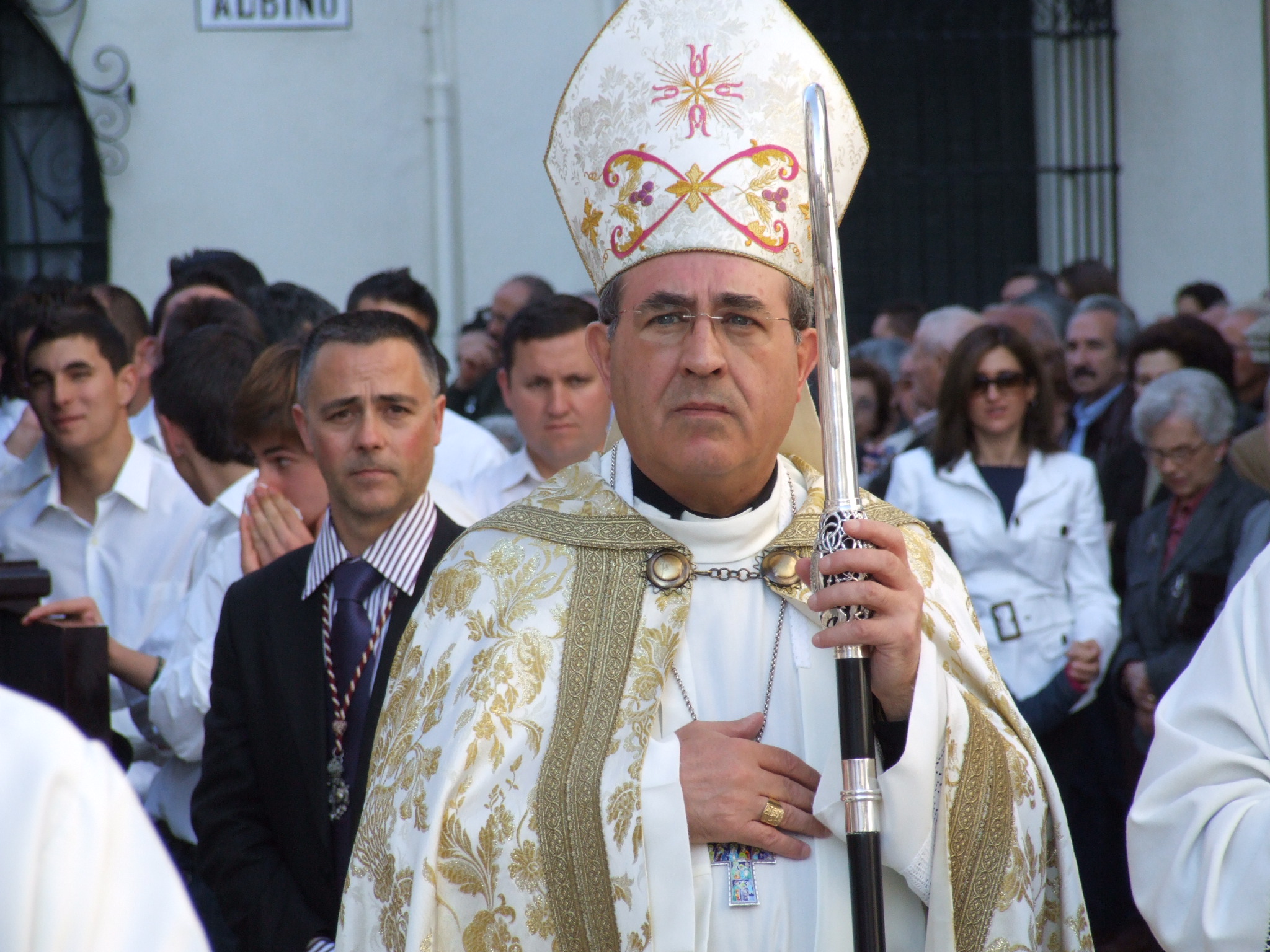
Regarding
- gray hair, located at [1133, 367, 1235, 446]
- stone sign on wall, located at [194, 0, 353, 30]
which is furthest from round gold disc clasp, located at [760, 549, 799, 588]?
stone sign on wall, located at [194, 0, 353, 30]

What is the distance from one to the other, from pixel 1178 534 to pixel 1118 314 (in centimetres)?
244

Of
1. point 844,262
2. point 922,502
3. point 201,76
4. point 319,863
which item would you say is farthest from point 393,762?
point 844,262

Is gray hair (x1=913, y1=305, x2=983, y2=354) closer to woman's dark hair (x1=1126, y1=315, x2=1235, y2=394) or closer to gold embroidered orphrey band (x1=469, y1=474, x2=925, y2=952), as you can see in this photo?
woman's dark hair (x1=1126, y1=315, x2=1235, y2=394)

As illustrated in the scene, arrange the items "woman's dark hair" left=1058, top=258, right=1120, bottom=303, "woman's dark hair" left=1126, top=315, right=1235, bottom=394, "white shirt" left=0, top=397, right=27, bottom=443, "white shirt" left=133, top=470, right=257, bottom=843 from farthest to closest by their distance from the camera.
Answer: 1. "woman's dark hair" left=1058, top=258, right=1120, bottom=303
2. "white shirt" left=0, top=397, right=27, bottom=443
3. "woman's dark hair" left=1126, top=315, right=1235, bottom=394
4. "white shirt" left=133, top=470, right=257, bottom=843

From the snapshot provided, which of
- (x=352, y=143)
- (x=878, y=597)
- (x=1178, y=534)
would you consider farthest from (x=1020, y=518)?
(x=352, y=143)

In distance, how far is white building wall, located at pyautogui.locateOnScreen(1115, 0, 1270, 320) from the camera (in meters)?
11.4

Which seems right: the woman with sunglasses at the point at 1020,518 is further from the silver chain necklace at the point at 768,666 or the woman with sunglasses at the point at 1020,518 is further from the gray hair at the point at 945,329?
the silver chain necklace at the point at 768,666

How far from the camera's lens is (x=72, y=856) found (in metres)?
1.25

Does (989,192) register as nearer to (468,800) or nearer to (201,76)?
(201,76)

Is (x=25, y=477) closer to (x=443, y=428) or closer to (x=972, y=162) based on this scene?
(x=443, y=428)

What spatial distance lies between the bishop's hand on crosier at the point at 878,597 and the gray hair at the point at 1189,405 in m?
3.67

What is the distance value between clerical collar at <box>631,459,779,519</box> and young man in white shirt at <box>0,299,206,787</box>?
2.33 metres

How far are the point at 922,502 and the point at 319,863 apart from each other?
10.1 feet

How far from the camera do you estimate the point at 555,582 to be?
2840mm
